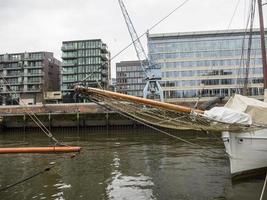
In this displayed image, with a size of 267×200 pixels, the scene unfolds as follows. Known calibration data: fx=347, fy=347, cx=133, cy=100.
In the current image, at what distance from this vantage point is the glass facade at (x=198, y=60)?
118 metres

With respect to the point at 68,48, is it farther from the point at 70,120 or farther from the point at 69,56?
the point at 70,120

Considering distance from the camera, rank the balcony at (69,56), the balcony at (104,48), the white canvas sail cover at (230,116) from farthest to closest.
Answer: the balcony at (104,48) → the balcony at (69,56) → the white canvas sail cover at (230,116)

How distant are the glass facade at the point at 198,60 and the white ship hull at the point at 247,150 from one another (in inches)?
3997

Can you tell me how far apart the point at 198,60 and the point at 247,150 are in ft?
353

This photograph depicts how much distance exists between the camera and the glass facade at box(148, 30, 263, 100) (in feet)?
387

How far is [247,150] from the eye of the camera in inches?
601

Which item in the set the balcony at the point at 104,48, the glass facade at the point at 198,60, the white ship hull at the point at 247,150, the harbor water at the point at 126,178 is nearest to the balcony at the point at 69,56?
the balcony at the point at 104,48

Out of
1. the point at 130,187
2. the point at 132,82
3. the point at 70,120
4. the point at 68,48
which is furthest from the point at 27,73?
the point at 130,187

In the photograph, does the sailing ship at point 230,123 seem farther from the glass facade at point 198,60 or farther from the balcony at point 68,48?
the balcony at point 68,48

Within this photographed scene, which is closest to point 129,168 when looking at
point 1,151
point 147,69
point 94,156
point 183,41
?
point 94,156

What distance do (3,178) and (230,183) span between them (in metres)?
10.9

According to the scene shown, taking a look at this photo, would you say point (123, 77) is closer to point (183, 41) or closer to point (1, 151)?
point (183, 41)

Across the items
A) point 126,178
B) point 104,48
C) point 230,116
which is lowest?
point 126,178

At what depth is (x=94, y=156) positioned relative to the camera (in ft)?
82.3
